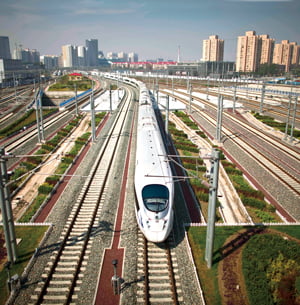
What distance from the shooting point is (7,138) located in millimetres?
42188

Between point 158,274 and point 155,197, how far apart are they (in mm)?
4303

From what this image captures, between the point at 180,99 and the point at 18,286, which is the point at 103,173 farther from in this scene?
the point at 180,99

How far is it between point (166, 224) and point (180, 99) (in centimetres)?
6800

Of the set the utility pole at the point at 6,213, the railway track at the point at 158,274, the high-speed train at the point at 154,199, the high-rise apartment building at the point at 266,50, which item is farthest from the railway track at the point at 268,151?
the high-rise apartment building at the point at 266,50

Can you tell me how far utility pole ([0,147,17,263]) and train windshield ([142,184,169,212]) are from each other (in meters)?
7.73

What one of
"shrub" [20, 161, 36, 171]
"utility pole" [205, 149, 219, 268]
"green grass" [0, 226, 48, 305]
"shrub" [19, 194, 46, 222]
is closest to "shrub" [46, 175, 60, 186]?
"shrub" [19, 194, 46, 222]

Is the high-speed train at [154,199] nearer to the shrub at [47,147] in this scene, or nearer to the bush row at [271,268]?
the bush row at [271,268]

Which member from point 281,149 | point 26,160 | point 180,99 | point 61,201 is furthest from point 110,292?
point 180,99

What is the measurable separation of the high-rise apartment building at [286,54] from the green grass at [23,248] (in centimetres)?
18715

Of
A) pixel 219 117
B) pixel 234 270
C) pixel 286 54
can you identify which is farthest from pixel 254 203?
pixel 286 54

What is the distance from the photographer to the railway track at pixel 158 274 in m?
14.0

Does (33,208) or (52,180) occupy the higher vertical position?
(52,180)

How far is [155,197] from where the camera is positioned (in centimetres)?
1745

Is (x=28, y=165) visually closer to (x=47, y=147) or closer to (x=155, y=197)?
(x=47, y=147)
